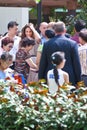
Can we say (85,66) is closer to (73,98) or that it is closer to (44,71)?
(44,71)

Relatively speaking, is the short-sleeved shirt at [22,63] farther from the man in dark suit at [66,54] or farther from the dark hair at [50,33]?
the man in dark suit at [66,54]

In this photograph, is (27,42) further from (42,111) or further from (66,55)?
(42,111)

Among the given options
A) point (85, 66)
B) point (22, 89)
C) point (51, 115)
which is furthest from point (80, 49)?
point (51, 115)

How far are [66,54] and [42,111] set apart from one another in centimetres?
291

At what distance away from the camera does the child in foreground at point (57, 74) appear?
691 centimetres

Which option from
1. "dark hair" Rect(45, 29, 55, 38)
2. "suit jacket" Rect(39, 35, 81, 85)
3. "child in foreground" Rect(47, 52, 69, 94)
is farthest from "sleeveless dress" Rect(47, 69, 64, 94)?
"dark hair" Rect(45, 29, 55, 38)

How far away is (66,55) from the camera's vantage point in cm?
736

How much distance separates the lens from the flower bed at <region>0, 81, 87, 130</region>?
4.43 meters

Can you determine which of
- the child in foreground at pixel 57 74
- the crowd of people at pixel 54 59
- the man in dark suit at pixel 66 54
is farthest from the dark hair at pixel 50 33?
the child in foreground at pixel 57 74

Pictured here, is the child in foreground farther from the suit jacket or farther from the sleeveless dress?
the suit jacket

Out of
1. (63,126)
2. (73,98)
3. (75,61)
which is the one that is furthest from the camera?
(75,61)

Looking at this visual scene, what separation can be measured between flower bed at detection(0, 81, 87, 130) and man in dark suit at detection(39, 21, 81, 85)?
254 cm

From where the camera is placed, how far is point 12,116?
4504mm

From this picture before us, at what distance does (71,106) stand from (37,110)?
0.30 meters
